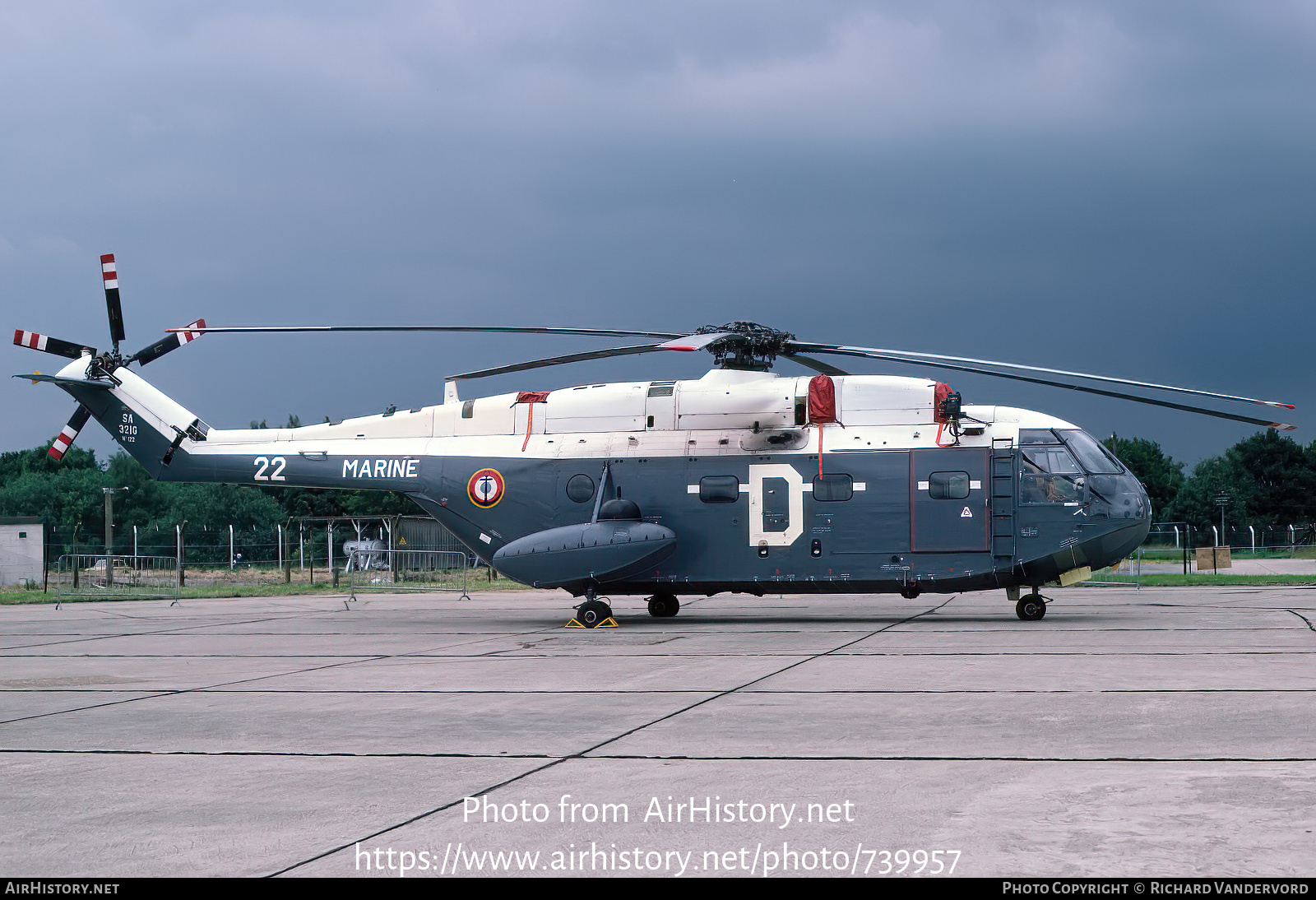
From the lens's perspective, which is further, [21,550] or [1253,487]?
[1253,487]

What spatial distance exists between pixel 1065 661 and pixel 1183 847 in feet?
26.6

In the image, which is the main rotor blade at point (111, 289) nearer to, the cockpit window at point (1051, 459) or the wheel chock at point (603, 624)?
the wheel chock at point (603, 624)

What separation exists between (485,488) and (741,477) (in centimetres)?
485

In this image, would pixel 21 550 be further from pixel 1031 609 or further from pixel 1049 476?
pixel 1049 476

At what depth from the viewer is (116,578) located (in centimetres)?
4394

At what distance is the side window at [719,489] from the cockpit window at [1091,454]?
219 inches

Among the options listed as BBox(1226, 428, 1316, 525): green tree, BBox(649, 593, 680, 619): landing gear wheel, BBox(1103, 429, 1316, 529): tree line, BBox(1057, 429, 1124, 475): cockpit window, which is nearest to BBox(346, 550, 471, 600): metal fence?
BBox(649, 593, 680, 619): landing gear wheel

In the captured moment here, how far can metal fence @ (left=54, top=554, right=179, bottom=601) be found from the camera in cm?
3372

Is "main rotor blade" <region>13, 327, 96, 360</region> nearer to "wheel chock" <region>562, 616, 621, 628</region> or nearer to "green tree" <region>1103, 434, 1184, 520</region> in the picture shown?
"wheel chock" <region>562, 616, 621, 628</region>

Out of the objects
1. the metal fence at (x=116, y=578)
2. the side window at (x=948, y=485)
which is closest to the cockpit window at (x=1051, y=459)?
the side window at (x=948, y=485)

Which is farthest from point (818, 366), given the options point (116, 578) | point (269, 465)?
point (116, 578)

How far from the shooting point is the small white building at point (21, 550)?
48688 millimetres

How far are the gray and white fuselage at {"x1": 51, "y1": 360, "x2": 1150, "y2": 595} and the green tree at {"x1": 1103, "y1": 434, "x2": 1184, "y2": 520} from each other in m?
99.4

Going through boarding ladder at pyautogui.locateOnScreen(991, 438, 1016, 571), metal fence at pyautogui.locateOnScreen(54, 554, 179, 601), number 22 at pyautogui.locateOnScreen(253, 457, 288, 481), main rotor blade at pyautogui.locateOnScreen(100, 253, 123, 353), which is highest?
main rotor blade at pyautogui.locateOnScreen(100, 253, 123, 353)
